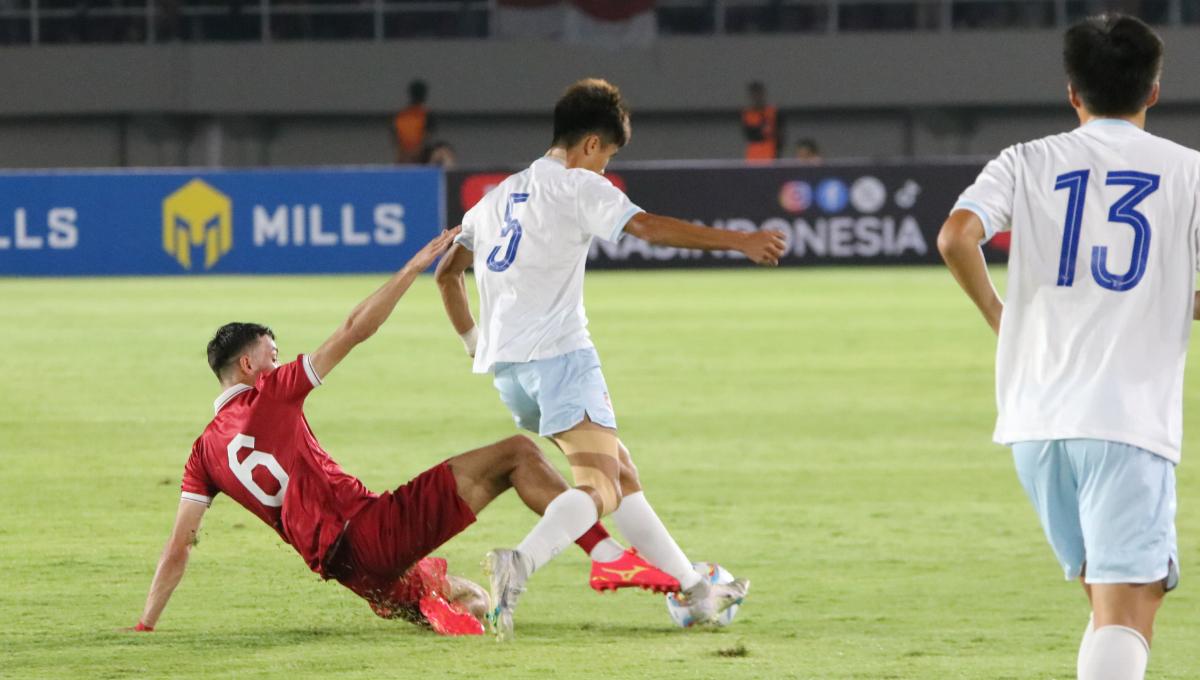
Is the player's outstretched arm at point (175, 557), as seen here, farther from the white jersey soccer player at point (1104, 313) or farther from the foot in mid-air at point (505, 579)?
the white jersey soccer player at point (1104, 313)

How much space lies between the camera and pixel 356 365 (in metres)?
15.2

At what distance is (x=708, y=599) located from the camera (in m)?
6.56

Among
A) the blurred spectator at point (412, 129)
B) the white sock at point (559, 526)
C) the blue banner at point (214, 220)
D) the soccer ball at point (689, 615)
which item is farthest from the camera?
the blurred spectator at point (412, 129)

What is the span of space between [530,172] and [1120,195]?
2.54 m

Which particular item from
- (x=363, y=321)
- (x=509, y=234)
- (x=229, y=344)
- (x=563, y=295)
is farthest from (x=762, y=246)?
(x=229, y=344)

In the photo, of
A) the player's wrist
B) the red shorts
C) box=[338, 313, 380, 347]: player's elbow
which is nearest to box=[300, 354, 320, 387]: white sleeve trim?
box=[338, 313, 380, 347]: player's elbow

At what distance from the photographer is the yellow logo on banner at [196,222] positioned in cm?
2456

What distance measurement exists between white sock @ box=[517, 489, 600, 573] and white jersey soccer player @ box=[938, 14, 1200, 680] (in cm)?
204

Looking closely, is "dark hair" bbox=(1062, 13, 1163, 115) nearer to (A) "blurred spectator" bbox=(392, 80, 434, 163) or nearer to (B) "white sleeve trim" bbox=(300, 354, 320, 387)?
(B) "white sleeve trim" bbox=(300, 354, 320, 387)

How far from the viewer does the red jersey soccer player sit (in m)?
6.26

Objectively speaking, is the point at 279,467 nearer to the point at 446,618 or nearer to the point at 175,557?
the point at 175,557

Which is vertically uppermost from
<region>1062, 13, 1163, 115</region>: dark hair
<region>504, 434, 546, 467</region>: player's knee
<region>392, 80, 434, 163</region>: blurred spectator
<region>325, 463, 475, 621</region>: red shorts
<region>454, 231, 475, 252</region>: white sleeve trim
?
<region>1062, 13, 1163, 115</region>: dark hair

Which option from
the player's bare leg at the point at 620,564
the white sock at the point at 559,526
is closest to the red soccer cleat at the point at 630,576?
the player's bare leg at the point at 620,564

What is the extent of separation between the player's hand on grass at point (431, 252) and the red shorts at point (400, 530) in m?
0.68
